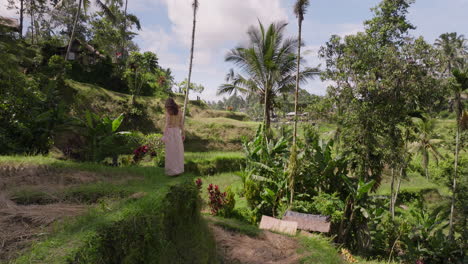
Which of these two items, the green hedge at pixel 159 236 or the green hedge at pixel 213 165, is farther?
the green hedge at pixel 213 165

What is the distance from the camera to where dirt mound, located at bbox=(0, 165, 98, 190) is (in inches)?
171

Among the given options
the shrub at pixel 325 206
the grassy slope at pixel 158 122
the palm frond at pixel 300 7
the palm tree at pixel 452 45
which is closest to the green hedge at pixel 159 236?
the shrub at pixel 325 206

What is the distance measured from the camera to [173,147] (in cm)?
542

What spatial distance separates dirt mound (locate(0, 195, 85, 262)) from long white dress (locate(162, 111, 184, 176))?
2.21m

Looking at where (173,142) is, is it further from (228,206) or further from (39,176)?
(228,206)

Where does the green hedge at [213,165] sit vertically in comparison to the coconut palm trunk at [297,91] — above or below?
below

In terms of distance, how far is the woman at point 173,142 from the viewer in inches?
213

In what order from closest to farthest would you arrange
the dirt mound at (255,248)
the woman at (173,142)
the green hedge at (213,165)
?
the woman at (173,142)
the dirt mound at (255,248)
the green hedge at (213,165)

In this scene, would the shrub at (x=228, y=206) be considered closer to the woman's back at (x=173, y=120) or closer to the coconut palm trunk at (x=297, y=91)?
the coconut palm trunk at (x=297, y=91)

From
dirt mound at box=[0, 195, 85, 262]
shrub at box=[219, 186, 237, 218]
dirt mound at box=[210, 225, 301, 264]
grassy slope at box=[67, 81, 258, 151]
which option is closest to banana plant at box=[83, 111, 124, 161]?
shrub at box=[219, 186, 237, 218]

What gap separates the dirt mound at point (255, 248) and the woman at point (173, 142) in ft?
5.03

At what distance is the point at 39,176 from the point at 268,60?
1048cm

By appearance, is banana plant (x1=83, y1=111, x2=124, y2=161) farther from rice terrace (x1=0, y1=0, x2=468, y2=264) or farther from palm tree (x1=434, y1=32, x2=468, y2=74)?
palm tree (x1=434, y1=32, x2=468, y2=74)

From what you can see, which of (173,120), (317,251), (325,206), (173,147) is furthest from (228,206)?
(173,120)
